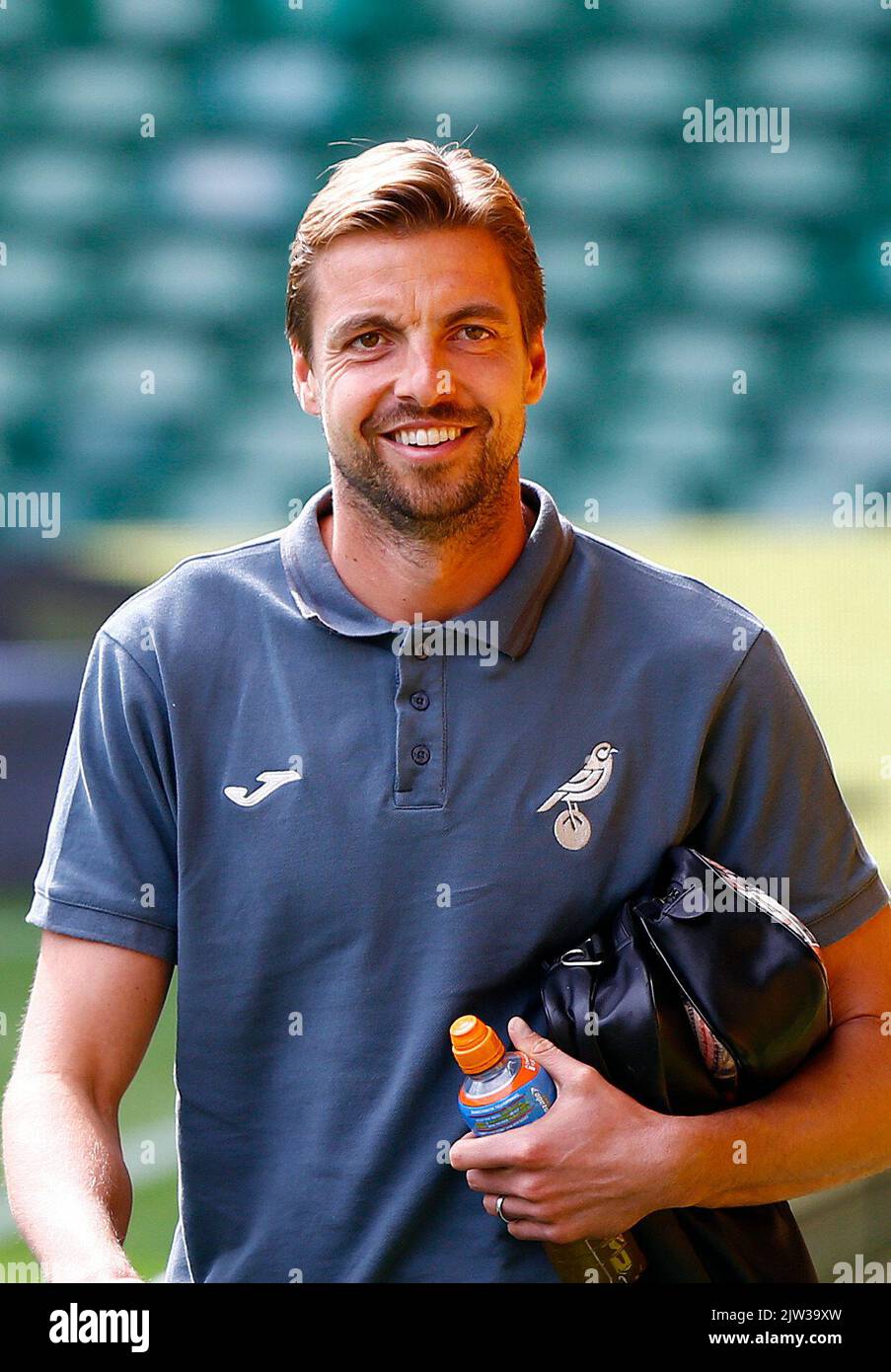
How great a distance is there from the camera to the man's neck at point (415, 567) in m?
1.22

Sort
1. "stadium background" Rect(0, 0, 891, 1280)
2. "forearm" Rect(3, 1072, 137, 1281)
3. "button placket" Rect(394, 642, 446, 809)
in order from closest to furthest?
1. "forearm" Rect(3, 1072, 137, 1281)
2. "button placket" Rect(394, 642, 446, 809)
3. "stadium background" Rect(0, 0, 891, 1280)

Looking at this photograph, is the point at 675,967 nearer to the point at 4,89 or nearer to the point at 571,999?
the point at 571,999

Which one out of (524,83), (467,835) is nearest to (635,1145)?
(467,835)

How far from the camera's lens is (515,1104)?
1047 millimetres

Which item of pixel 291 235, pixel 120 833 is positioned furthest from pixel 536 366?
pixel 291 235

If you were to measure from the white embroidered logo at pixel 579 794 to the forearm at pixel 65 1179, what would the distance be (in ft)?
1.38

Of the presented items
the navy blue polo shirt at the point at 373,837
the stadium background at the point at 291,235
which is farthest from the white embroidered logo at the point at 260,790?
the stadium background at the point at 291,235

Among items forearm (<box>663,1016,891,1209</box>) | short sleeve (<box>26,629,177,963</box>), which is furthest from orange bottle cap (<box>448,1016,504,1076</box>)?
short sleeve (<box>26,629,177,963</box>)

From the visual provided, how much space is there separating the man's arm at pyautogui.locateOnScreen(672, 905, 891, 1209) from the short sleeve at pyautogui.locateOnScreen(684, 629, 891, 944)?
43 mm

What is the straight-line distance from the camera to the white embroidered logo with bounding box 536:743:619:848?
1.15m

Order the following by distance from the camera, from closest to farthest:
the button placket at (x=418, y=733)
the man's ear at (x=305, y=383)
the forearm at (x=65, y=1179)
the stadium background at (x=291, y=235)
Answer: the forearm at (x=65, y=1179) < the button placket at (x=418, y=733) < the man's ear at (x=305, y=383) < the stadium background at (x=291, y=235)

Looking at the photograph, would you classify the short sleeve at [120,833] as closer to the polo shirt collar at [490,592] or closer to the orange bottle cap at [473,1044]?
the polo shirt collar at [490,592]

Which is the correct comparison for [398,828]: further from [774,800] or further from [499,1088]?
[774,800]

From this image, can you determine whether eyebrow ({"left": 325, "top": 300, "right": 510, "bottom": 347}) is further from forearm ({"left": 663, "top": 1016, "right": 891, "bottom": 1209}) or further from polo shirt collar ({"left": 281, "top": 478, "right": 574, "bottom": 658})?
forearm ({"left": 663, "top": 1016, "right": 891, "bottom": 1209})
